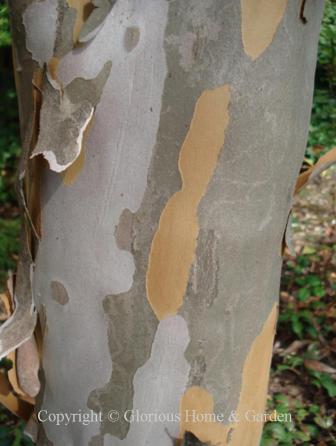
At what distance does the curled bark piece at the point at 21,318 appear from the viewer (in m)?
0.87

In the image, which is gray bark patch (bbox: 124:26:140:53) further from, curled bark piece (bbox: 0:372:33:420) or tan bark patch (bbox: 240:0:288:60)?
curled bark piece (bbox: 0:372:33:420)

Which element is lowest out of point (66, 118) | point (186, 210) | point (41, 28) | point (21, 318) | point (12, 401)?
point (12, 401)

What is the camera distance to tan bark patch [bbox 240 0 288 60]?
67 cm

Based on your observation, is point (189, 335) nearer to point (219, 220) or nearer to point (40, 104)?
point (219, 220)

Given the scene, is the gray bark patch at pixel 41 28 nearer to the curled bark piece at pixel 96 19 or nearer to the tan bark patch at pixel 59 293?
the curled bark piece at pixel 96 19

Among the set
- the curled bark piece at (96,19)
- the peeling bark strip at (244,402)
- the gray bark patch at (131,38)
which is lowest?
the peeling bark strip at (244,402)

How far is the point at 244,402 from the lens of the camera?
35.1 inches

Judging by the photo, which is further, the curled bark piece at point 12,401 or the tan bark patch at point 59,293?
the curled bark piece at point 12,401

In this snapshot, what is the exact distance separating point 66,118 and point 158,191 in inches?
5.7

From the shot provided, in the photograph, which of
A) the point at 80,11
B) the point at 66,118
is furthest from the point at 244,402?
the point at 80,11

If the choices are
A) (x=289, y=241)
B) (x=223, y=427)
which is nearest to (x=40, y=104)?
(x=289, y=241)

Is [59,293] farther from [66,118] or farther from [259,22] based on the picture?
[259,22]

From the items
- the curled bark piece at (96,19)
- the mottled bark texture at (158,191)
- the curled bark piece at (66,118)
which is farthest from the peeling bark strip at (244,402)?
the curled bark piece at (96,19)

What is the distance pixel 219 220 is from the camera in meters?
0.75
